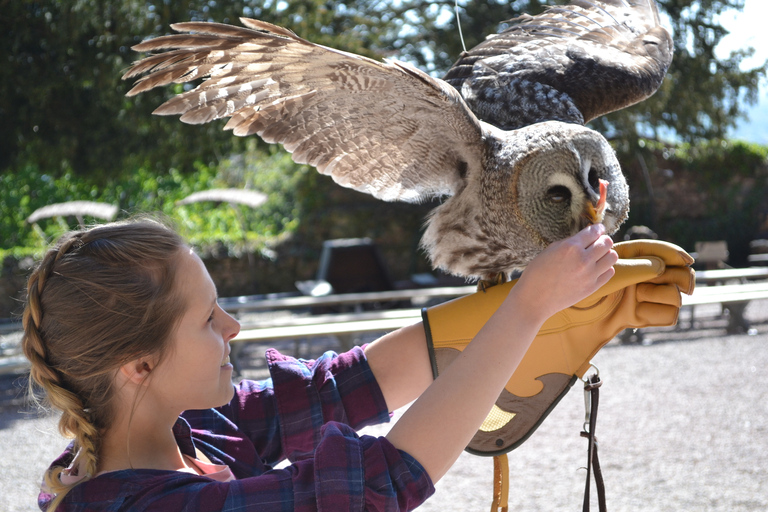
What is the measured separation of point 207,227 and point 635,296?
13015 millimetres

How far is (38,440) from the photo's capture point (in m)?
4.67

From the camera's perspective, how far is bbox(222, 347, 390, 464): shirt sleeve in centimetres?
129

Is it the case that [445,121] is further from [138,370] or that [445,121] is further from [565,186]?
[138,370]

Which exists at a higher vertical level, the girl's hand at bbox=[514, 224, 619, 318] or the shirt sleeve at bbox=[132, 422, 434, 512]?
the girl's hand at bbox=[514, 224, 619, 318]

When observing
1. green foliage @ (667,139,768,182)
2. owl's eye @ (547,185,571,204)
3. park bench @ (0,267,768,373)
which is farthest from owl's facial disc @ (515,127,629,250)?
green foliage @ (667,139,768,182)

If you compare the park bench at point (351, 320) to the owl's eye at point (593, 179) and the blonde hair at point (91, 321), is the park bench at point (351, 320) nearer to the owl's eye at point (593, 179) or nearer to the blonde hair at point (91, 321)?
the owl's eye at point (593, 179)

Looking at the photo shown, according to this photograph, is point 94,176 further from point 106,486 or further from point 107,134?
point 106,486

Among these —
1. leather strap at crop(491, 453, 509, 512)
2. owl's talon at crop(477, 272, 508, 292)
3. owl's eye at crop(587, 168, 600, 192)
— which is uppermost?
owl's eye at crop(587, 168, 600, 192)

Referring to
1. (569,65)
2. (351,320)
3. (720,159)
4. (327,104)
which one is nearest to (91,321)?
(327,104)

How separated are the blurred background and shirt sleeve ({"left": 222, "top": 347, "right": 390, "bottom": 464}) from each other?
4655mm

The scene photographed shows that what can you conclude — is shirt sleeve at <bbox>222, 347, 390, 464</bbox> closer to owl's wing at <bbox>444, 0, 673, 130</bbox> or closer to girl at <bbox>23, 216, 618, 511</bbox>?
girl at <bbox>23, 216, 618, 511</bbox>

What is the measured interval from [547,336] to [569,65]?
132 centimetres

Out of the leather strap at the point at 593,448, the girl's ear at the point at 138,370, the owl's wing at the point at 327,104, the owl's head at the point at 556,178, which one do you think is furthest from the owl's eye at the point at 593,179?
the girl's ear at the point at 138,370

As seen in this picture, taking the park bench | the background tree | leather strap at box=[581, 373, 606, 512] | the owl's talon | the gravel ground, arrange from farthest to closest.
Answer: the background tree < the park bench < the gravel ground < the owl's talon < leather strap at box=[581, 373, 606, 512]
